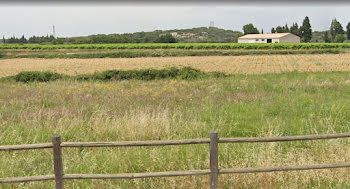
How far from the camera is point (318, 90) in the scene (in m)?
14.7

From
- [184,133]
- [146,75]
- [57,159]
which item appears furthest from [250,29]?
[57,159]

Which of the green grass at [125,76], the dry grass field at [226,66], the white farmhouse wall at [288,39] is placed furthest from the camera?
the white farmhouse wall at [288,39]

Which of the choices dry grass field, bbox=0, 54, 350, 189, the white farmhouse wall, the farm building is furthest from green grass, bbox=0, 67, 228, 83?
the white farmhouse wall

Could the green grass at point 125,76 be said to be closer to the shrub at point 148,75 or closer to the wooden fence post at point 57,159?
the shrub at point 148,75

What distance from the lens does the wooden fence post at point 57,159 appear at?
369 centimetres

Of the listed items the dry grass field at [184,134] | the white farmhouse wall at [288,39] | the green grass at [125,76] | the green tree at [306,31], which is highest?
the green tree at [306,31]

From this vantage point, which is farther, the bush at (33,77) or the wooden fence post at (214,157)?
the bush at (33,77)

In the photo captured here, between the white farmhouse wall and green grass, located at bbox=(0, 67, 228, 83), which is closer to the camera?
green grass, located at bbox=(0, 67, 228, 83)

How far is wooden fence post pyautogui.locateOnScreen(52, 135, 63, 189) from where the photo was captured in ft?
12.1

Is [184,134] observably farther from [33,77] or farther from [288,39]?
[288,39]

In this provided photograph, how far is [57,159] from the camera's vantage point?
3.74 m

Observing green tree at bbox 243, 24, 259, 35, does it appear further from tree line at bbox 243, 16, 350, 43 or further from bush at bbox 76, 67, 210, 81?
bush at bbox 76, 67, 210, 81

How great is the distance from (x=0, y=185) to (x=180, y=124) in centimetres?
457

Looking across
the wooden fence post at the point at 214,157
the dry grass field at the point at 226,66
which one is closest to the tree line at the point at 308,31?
the dry grass field at the point at 226,66
